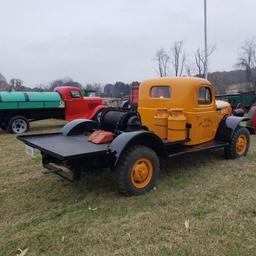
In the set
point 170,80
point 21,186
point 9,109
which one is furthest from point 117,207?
point 9,109

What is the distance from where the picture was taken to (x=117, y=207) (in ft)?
14.7

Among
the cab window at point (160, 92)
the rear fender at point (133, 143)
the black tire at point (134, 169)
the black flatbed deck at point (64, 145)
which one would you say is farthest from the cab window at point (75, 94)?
the black tire at point (134, 169)

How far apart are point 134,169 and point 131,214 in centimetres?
81

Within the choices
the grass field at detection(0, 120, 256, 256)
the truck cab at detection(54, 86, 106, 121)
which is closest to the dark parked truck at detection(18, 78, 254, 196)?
the grass field at detection(0, 120, 256, 256)

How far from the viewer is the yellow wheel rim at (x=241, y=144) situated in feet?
23.7

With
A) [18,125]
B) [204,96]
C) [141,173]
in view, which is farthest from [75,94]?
[141,173]

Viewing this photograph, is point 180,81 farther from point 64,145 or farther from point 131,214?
point 131,214

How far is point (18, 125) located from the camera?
41.1 feet

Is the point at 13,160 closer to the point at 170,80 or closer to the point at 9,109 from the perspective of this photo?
the point at 170,80

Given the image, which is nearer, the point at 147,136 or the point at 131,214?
the point at 131,214

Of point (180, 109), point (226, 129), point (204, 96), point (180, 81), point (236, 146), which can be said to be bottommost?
point (236, 146)

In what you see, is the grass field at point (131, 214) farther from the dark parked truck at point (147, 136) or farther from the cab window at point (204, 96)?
the cab window at point (204, 96)

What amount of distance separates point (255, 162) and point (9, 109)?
9.15 metres

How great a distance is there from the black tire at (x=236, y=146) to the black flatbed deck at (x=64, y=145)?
10.4 feet
